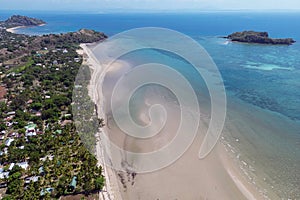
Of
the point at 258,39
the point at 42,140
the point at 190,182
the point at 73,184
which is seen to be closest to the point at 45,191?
the point at 73,184

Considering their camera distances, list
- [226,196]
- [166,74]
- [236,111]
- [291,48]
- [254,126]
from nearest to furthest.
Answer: [226,196] < [254,126] < [236,111] < [166,74] < [291,48]

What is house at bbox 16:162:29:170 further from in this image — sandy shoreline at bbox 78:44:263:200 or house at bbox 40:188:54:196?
sandy shoreline at bbox 78:44:263:200

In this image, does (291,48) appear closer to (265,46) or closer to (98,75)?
(265,46)

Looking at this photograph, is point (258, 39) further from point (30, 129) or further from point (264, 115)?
point (30, 129)

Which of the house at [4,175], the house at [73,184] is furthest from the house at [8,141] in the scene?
the house at [73,184]

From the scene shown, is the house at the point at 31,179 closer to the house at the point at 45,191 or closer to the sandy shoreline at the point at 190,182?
the house at the point at 45,191

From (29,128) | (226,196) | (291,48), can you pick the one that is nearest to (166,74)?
Result: (29,128)
